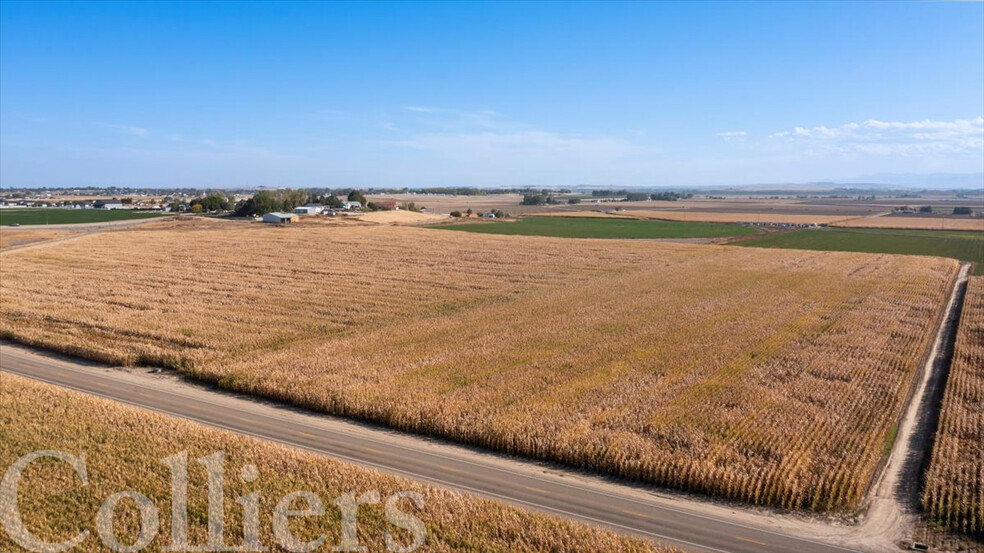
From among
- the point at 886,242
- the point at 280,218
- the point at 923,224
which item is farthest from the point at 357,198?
the point at 923,224

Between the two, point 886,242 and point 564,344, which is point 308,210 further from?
point 564,344

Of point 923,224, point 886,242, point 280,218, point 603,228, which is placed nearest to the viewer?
point 886,242

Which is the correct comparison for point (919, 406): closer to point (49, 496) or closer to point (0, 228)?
point (49, 496)

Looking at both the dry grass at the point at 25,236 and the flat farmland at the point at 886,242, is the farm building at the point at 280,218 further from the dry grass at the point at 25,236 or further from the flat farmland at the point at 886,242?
the flat farmland at the point at 886,242

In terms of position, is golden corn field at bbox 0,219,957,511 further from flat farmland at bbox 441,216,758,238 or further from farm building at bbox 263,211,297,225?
farm building at bbox 263,211,297,225

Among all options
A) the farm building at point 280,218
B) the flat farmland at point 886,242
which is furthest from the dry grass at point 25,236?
the flat farmland at point 886,242

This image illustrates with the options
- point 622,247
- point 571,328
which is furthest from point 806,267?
point 571,328
